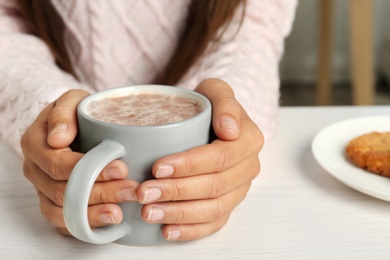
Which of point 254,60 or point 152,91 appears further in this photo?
point 254,60

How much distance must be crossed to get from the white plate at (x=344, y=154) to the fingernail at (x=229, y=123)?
11 centimetres

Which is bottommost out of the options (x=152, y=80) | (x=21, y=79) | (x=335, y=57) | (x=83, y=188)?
(x=335, y=57)

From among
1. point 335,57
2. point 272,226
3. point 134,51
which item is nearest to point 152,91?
point 272,226

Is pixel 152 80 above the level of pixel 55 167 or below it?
below

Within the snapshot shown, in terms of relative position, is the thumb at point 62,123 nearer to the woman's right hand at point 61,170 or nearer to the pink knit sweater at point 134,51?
the woman's right hand at point 61,170

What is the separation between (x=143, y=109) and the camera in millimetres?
413

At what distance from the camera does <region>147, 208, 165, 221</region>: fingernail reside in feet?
1.25

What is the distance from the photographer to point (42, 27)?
0.77 meters

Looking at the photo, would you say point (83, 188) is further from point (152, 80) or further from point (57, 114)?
point (152, 80)

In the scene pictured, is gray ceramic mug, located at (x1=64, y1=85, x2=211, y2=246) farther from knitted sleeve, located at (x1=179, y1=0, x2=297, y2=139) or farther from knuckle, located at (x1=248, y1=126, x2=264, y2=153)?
knitted sleeve, located at (x1=179, y1=0, x2=297, y2=139)

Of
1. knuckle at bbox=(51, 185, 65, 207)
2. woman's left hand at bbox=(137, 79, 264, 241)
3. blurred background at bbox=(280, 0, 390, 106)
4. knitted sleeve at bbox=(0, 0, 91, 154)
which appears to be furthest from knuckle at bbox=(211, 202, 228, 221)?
blurred background at bbox=(280, 0, 390, 106)

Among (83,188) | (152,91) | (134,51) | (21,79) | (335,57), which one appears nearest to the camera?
(83,188)

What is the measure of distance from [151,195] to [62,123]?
0.09 metres

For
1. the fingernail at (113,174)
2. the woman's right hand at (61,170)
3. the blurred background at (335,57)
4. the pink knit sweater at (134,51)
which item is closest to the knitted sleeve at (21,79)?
the pink knit sweater at (134,51)
